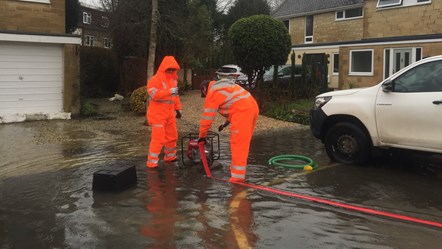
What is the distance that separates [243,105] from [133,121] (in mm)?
7733

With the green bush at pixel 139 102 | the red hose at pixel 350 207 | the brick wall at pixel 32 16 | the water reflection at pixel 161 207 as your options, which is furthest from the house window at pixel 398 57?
the red hose at pixel 350 207

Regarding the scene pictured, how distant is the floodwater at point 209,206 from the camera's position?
445cm

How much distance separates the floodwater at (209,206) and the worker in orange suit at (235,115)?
38 centimetres

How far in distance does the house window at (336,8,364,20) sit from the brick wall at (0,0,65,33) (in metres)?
19.6

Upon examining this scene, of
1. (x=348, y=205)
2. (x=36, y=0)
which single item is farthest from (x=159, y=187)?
(x=36, y=0)

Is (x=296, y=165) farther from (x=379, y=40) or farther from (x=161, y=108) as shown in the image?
(x=379, y=40)

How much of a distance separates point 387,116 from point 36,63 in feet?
35.0

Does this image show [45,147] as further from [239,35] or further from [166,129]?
[239,35]

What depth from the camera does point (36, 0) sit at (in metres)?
13.6

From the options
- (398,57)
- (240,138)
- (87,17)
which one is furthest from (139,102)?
(87,17)

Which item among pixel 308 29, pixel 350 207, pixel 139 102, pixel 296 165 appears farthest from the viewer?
pixel 308 29

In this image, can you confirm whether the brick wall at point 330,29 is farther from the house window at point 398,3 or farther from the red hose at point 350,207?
the red hose at point 350,207

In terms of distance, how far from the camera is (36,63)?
1362 centimetres

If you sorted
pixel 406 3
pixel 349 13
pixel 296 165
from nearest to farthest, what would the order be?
pixel 296 165
pixel 406 3
pixel 349 13
